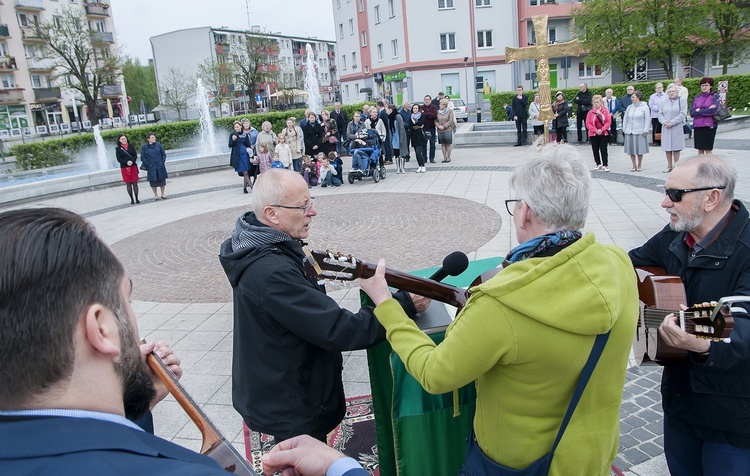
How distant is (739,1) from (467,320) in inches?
1719

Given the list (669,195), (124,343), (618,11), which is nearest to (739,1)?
(618,11)

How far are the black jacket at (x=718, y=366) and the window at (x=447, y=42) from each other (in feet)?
158

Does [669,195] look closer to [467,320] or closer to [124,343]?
[467,320]

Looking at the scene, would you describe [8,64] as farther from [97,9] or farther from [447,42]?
[447,42]

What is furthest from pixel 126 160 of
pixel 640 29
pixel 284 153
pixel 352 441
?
pixel 640 29

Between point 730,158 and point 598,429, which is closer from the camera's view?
point 598,429

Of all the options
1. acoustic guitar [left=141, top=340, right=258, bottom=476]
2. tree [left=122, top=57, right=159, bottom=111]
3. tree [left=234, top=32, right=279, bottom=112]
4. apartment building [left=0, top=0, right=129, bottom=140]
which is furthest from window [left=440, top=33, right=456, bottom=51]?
acoustic guitar [left=141, top=340, right=258, bottom=476]

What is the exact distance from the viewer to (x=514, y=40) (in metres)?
47.0

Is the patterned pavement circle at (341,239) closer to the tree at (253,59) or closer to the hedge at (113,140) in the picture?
the hedge at (113,140)

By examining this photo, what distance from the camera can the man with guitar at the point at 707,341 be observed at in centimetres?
232

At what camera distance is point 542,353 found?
1687 mm

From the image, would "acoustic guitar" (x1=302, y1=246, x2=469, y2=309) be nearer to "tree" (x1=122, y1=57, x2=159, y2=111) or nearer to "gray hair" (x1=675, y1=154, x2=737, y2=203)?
"gray hair" (x1=675, y1=154, x2=737, y2=203)

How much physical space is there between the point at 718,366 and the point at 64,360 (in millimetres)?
2423

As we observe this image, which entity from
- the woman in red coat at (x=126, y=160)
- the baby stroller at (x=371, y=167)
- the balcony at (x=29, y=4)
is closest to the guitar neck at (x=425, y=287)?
the baby stroller at (x=371, y=167)
